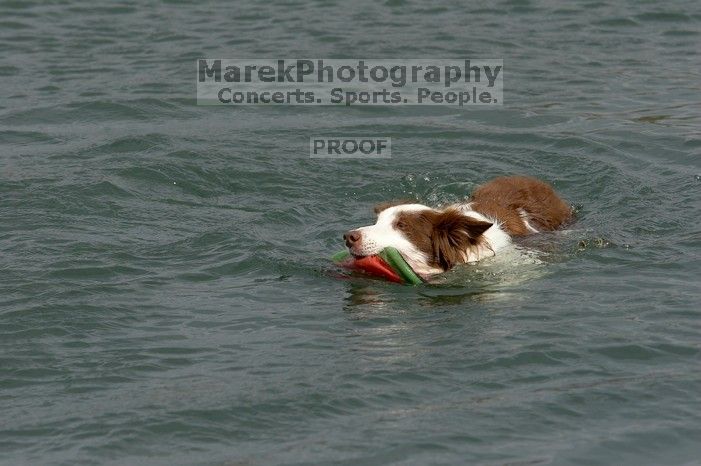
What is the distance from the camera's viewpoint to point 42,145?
42.2 ft

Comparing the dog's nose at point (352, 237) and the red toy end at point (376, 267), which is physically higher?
the dog's nose at point (352, 237)

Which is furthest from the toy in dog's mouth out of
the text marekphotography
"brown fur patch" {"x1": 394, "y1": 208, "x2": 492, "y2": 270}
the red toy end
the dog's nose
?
the text marekphotography

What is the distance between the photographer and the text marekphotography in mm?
15070

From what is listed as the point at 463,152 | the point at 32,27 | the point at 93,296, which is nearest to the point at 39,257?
the point at 93,296

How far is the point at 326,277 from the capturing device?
916cm

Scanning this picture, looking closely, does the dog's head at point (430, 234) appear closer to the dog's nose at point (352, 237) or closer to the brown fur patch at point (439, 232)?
the brown fur patch at point (439, 232)

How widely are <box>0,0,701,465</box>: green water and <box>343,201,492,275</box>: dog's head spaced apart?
0.56 feet

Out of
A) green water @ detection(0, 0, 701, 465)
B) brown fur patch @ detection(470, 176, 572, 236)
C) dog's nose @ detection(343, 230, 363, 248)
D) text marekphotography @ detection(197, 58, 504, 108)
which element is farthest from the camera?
text marekphotography @ detection(197, 58, 504, 108)

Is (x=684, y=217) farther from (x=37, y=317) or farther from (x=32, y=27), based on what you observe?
(x=32, y=27)

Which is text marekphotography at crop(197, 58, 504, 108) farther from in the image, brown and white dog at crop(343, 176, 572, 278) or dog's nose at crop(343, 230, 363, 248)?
dog's nose at crop(343, 230, 363, 248)

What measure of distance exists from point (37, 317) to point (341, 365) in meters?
2.16

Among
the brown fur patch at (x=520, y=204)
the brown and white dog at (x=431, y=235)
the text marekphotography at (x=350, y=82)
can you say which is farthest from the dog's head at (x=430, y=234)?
the text marekphotography at (x=350, y=82)

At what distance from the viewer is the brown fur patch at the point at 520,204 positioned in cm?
989

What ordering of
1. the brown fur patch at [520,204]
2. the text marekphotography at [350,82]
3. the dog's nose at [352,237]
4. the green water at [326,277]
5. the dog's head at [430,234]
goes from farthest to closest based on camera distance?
the text marekphotography at [350,82] < the brown fur patch at [520,204] < the dog's head at [430,234] < the dog's nose at [352,237] < the green water at [326,277]
